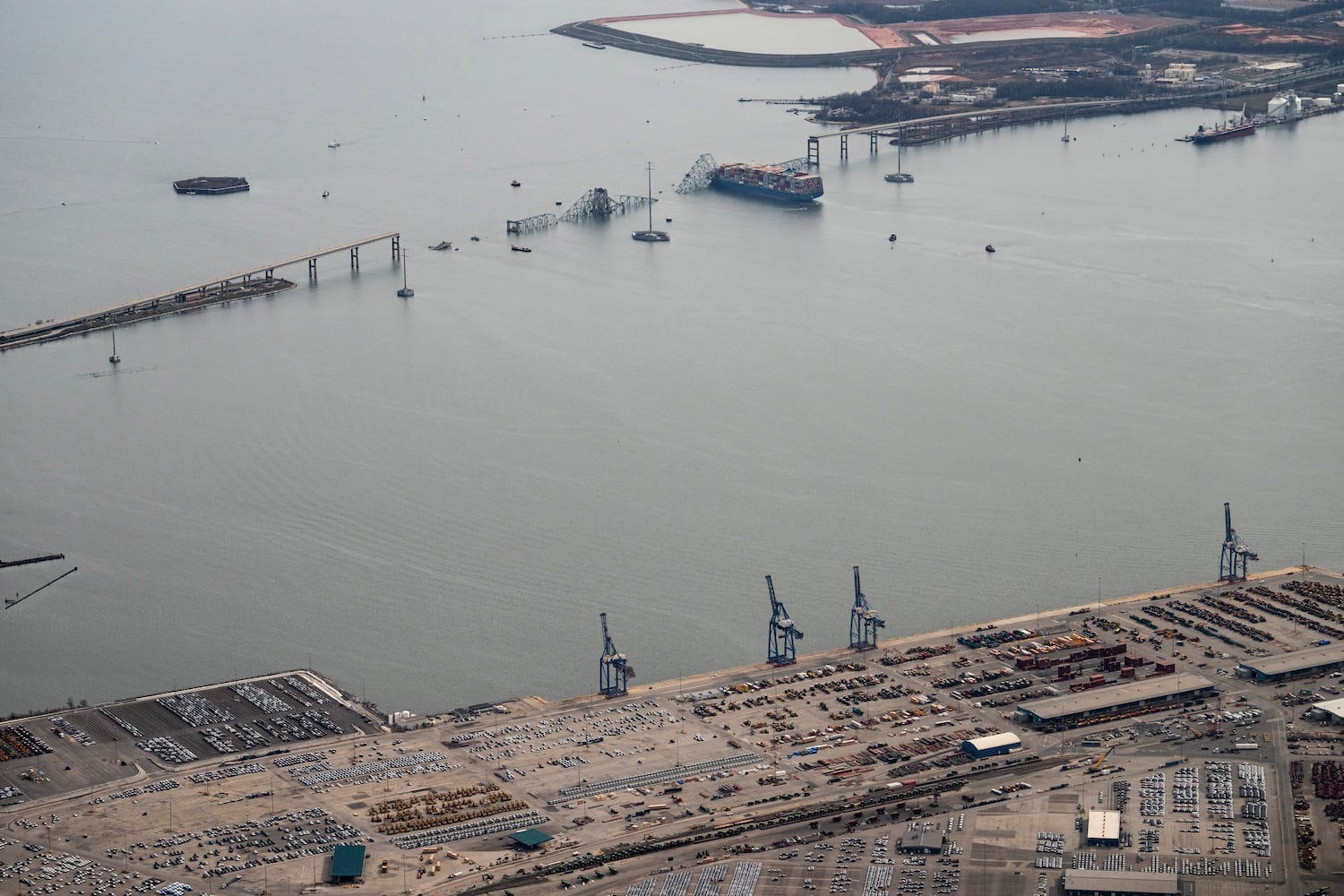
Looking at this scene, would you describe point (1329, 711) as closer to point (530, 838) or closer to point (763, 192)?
point (530, 838)

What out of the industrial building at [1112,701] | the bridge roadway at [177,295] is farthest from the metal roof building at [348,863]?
the bridge roadway at [177,295]

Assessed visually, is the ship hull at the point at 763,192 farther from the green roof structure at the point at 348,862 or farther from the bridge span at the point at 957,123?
the green roof structure at the point at 348,862

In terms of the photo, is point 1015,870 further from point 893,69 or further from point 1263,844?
point 893,69

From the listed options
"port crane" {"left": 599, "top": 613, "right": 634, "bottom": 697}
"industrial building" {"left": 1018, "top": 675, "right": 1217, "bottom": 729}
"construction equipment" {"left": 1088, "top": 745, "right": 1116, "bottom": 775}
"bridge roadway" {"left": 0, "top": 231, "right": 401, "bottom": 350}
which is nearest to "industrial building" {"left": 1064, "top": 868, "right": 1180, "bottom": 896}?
"construction equipment" {"left": 1088, "top": 745, "right": 1116, "bottom": 775}

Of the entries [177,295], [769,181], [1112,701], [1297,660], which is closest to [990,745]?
[1112,701]

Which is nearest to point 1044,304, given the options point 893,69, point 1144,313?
point 1144,313

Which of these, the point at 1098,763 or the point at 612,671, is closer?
the point at 1098,763

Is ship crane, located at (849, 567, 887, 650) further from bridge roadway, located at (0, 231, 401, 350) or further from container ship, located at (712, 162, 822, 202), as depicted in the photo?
container ship, located at (712, 162, 822, 202)
